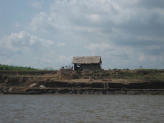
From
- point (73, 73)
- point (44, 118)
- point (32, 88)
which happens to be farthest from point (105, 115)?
point (73, 73)

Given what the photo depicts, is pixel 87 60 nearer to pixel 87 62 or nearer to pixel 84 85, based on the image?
pixel 87 62

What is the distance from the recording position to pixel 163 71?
34781mm

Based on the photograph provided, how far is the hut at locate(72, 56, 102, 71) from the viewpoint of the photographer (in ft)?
122

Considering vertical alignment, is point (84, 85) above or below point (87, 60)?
below

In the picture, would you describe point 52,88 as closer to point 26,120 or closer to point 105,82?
point 105,82

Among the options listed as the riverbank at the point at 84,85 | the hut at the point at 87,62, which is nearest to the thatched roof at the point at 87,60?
the hut at the point at 87,62

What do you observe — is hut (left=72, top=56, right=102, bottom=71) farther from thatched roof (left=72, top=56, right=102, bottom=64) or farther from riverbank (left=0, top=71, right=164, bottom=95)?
riverbank (left=0, top=71, right=164, bottom=95)

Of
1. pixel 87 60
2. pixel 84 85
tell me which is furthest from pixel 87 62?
pixel 84 85

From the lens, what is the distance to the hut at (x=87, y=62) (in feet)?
122

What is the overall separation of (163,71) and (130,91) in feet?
34.7

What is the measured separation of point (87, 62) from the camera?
122ft

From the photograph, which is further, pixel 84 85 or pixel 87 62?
pixel 87 62

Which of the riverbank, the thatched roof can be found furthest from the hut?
the riverbank

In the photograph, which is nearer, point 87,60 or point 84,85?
point 84,85
